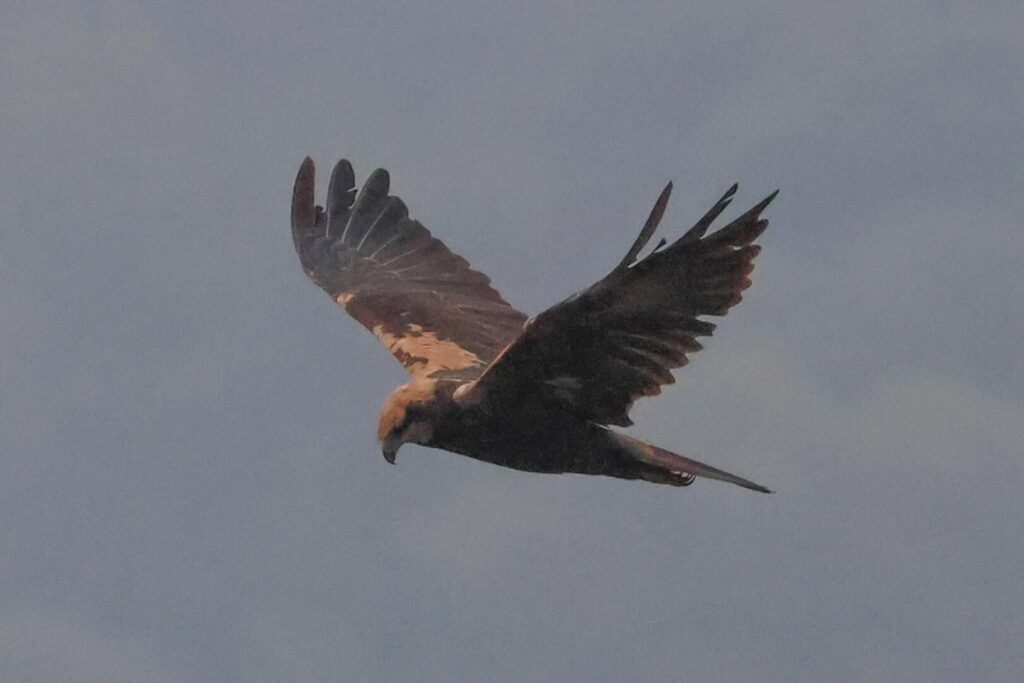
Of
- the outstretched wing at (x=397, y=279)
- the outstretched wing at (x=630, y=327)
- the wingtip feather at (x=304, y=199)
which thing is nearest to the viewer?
the outstretched wing at (x=630, y=327)

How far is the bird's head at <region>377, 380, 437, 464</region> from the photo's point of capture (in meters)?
11.6

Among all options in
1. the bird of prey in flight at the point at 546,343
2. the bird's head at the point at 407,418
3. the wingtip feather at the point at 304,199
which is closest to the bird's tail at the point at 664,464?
the bird of prey in flight at the point at 546,343

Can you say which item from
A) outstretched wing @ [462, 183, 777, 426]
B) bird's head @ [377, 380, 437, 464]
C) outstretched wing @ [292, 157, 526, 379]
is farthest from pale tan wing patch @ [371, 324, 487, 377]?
outstretched wing @ [462, 183, 777, 426]

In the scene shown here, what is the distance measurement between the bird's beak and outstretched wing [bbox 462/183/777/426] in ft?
1.99

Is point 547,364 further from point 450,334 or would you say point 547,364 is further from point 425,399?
point 450,334

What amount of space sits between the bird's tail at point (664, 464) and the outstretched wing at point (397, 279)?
4.38 feet

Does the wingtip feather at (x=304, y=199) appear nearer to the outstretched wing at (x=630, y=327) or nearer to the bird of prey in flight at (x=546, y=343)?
the bird of prey in flight at (x=546, y=343)

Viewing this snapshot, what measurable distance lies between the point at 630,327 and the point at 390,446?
1.76 metres

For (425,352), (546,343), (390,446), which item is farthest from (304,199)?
(546,343)

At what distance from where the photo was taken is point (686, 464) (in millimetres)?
11500

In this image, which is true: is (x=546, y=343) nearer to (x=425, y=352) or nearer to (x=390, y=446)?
(x=390, y=446)

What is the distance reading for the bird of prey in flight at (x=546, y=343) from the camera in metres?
10.4

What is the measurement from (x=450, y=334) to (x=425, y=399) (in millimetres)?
1879

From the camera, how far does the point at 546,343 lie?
1066cm
